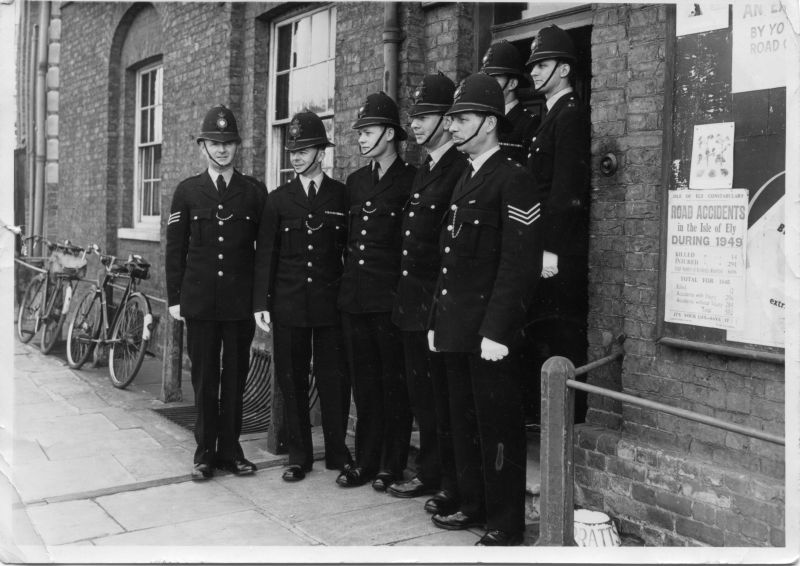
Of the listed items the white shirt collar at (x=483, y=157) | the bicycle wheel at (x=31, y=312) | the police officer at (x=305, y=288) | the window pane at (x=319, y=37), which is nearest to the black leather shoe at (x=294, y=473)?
A: the police officer at (x=305, y=288)

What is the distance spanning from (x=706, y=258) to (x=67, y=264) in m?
8.41

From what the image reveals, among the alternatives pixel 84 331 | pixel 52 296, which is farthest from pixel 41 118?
pixel 84 331

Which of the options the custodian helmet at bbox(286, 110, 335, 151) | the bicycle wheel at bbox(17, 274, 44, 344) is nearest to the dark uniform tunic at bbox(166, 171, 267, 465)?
the custodian helmet at bbox(286, 110, 335, 151)

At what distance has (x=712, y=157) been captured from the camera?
3965 millimetres

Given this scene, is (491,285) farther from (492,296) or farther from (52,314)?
(52,314)

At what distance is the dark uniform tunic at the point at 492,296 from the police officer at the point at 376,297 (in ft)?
2.57

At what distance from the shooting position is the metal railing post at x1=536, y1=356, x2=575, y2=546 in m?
3.45

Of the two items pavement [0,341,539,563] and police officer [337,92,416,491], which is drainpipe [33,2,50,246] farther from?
police officer [337,92,416,491]

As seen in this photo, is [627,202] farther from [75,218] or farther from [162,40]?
[75,218]

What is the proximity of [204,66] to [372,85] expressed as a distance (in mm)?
3231

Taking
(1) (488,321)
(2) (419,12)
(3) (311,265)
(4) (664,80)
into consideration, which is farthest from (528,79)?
(1) (488,321)

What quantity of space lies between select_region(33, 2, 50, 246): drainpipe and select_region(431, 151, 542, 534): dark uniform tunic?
11.0 m

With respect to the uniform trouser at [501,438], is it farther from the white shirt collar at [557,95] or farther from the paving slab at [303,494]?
the white shirt collar at [557,95]

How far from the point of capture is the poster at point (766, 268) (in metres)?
3.71
